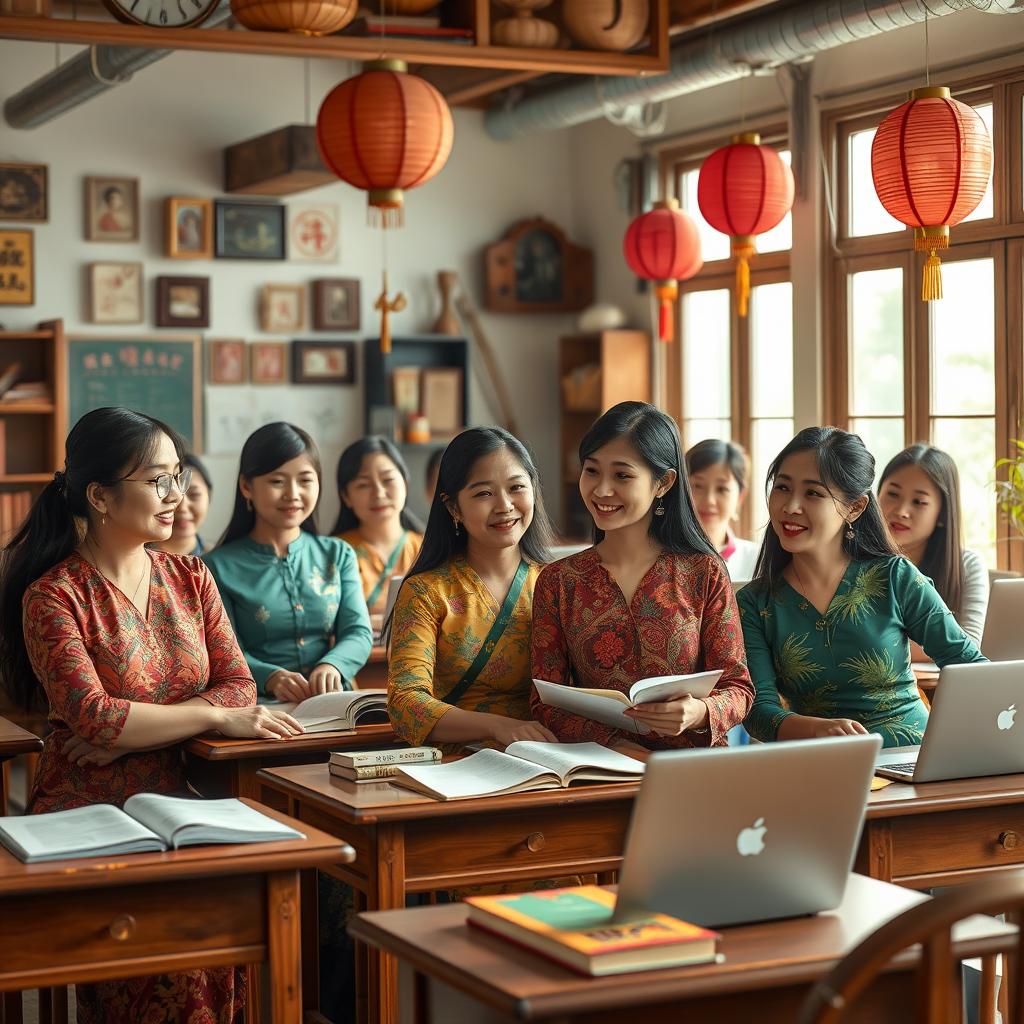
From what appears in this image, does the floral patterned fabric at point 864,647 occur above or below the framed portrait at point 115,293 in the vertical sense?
below

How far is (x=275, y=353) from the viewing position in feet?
26.2

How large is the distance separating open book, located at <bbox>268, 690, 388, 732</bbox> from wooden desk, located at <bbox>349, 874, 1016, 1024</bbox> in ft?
4.48

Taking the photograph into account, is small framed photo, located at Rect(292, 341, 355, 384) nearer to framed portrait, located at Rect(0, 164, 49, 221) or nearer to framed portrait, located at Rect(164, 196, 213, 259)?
framed portrait, located at Rect(164, 196, 213, 259)

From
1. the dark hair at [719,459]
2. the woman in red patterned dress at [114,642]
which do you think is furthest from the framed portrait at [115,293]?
the woman in red patterned dress at [114,642]

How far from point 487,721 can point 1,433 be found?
487 cm

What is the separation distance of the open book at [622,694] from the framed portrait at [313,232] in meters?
5.50

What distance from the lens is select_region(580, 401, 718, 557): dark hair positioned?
306 cm

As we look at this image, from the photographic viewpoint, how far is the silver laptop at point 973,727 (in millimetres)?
2738

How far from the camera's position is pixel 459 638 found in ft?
10.4

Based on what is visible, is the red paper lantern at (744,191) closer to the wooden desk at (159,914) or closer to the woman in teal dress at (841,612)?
the woman in teal dress at (841,612)

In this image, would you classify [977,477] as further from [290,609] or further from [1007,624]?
[290,609]

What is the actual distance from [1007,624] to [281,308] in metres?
5.19

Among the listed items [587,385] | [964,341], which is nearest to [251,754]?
[964,341]

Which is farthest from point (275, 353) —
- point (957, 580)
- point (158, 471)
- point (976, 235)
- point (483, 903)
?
point (483, 903)
